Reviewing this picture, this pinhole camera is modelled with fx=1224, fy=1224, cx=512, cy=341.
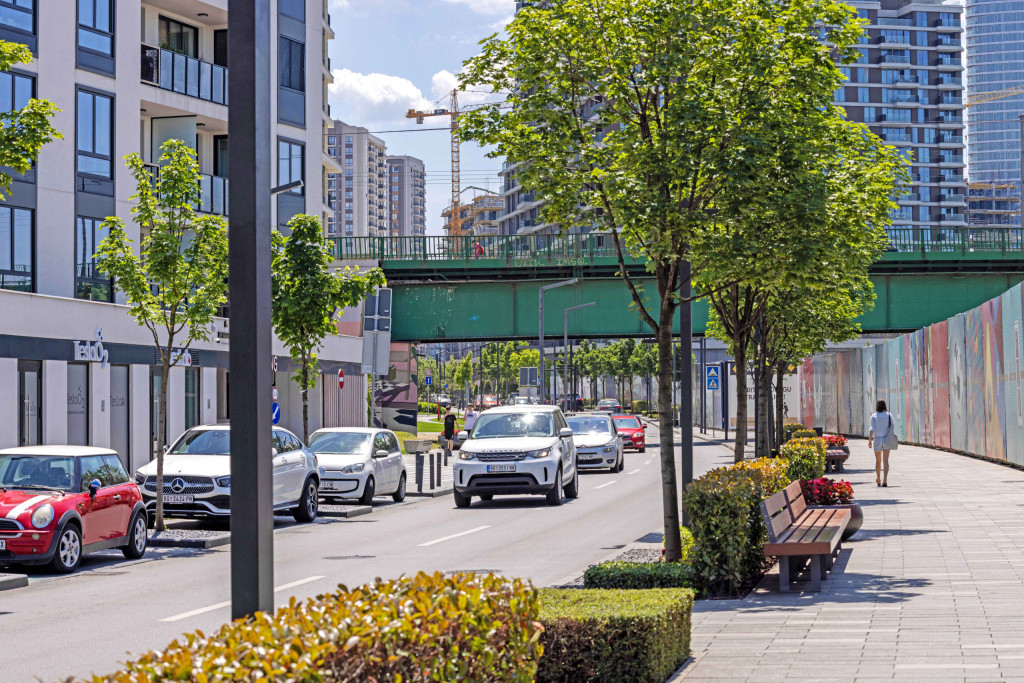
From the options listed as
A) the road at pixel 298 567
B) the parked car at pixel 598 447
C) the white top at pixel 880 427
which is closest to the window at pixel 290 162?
the parked car at pixel 598 447

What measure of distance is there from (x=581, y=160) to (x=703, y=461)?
1099 inches

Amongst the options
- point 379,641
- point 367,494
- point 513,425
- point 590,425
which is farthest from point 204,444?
point 590,425

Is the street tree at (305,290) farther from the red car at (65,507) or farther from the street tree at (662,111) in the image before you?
the street tree at (662,111)

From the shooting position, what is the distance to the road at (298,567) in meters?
9.89

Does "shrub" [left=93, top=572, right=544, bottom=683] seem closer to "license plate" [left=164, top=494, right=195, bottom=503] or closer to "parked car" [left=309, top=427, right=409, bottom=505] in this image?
"license plate" [left=164, top=494, right=195, bottom=503]

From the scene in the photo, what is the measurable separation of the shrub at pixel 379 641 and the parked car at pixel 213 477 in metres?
14.9

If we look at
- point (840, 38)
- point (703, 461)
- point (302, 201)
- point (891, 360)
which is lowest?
point (703, 461)

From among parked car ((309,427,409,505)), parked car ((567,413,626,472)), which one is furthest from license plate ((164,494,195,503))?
parked car ((567,413,626,472))

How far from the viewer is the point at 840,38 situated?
1285 centimetres

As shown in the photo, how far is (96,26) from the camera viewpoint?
31828 millimetres

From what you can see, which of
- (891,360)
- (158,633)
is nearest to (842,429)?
(891,360)

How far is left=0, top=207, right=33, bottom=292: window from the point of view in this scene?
92.2 ft

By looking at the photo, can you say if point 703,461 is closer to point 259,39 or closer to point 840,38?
point 840,38

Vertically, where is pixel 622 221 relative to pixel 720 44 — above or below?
below
